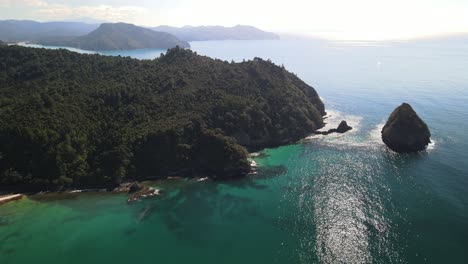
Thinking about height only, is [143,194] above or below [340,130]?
below

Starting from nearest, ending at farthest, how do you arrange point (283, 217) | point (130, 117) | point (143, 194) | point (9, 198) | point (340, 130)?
point (283, 217), point (9, 198), point (143, 194), point (130, 117), point (340, 130)

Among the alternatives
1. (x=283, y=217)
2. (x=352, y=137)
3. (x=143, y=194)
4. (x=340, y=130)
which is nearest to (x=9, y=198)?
(x=143, y=194)

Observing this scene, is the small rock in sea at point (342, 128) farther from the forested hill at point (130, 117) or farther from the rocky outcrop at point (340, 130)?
the forested hill at point (130, 117)

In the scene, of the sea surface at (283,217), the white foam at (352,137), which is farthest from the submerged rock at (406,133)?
the white foam at (352,137)

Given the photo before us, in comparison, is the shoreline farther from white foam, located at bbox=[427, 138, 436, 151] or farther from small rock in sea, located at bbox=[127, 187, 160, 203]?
white foam, located at bbox=[427, 138, 436, 151]

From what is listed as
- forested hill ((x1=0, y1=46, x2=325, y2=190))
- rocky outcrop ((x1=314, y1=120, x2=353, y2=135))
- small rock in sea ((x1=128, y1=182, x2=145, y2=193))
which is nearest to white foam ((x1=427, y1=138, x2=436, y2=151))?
rocky outcrop ((x1=314, y1=120, x2=353, y2=135))

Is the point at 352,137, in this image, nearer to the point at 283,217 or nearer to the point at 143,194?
the point at 283,217
